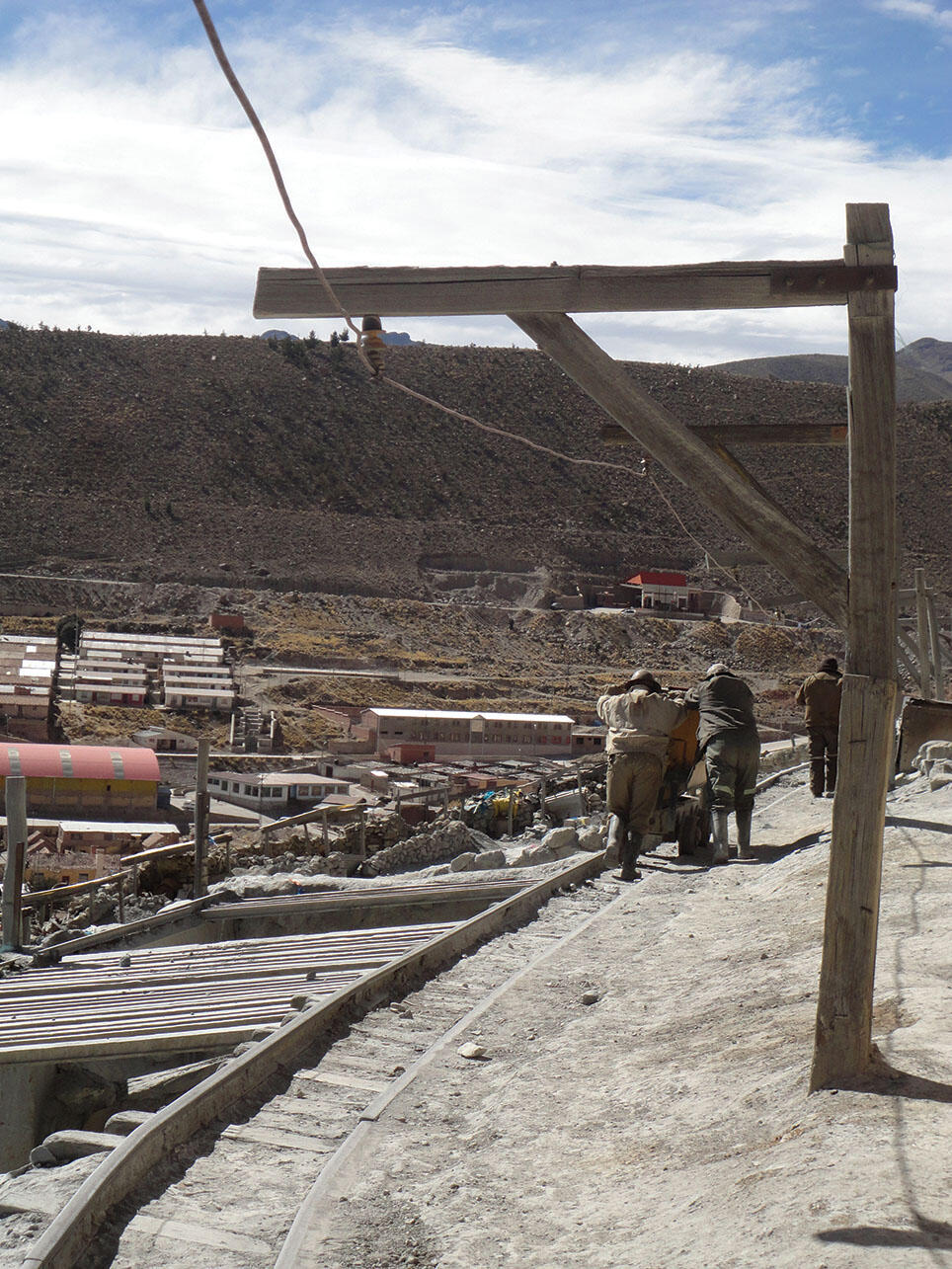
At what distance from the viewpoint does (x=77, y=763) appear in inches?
1031

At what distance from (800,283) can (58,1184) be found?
356cm

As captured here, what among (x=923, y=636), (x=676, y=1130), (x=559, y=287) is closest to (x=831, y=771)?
(x=923, y=636)

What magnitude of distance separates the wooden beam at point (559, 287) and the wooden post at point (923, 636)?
29.4ft

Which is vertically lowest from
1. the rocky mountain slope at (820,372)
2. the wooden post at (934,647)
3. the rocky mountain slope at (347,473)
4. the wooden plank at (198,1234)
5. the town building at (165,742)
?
the town building at (165,742)

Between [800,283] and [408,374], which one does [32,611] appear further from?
[800,283]

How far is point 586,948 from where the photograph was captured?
22.1ft

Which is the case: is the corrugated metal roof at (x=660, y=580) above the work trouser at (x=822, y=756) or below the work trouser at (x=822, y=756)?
above

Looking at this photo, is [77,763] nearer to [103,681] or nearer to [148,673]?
[103,681]

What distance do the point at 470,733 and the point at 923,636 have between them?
21.7 m

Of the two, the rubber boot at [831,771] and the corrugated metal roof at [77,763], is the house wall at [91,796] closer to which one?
the corrugated metal roof at [77,763]

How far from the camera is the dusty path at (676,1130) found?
3.07 meters

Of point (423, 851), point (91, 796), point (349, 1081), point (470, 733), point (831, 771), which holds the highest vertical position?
point (831, 771)

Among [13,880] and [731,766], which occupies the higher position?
[731,766]

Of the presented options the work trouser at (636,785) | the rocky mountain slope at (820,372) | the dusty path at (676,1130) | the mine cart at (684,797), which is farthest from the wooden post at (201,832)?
the rocky mountain slope at (820,372)
